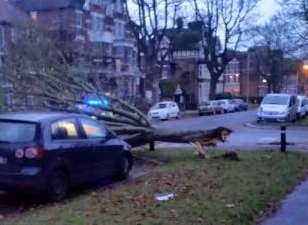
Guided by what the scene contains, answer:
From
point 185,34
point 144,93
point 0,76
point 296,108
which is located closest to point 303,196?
point 0,76

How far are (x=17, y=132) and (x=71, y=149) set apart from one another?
1009 millimetres

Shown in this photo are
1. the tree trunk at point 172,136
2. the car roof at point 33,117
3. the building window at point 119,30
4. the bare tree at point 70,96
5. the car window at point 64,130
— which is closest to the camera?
the car roof at point 33,117

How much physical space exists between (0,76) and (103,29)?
156 feet

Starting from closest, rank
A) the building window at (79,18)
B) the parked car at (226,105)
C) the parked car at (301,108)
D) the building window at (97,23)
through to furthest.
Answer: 1. the parked car at (301,108)
2. the building window at (79,18)
3. the building window at (97,23)
4. the parked car at (226,105)

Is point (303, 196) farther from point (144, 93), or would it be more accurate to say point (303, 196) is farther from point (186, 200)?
point (144, 93)

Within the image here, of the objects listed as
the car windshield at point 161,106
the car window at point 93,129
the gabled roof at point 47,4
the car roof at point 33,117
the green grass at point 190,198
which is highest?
the gabled roof at point 47,4

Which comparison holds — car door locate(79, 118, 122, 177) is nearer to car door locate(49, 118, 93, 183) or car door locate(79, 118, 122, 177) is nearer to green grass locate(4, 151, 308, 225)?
car door locate(49, 118, 93, 183)

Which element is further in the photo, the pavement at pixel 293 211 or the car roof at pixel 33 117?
the car roof at pixel 33 117

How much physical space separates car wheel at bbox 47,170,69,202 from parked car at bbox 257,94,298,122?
28.7 meters

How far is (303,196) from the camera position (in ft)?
35.3

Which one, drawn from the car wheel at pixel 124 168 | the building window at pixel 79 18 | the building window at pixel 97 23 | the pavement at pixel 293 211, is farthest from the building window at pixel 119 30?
the pavement at pixel 293 211

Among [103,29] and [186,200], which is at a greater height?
[103,29]

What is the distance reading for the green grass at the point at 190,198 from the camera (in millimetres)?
8352

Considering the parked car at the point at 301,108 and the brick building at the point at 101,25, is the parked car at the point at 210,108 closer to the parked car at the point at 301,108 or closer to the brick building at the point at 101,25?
the brick building at the point at 101,25
